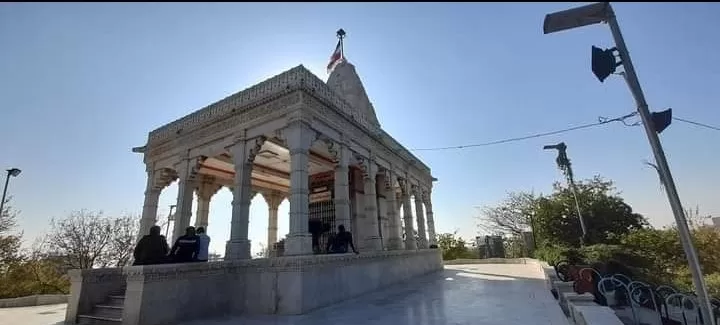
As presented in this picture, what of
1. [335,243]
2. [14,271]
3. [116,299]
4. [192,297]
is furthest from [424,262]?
[14,271]

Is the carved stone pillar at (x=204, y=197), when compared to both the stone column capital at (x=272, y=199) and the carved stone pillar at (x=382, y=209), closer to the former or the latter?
the stone column capital at (x=272, y=199)

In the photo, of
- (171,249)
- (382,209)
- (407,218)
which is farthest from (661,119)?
(382,209)

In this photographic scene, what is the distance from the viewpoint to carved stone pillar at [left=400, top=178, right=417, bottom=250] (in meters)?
15.4

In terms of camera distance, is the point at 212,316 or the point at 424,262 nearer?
the point at 212,316

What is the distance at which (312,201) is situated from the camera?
15852mm

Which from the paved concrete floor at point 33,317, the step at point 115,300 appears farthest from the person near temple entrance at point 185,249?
the paved concrete floor at point 33,317

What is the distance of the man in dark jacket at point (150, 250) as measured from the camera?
7449mm

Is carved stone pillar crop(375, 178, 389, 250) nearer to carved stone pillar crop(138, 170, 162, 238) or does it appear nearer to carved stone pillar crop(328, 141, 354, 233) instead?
carved stone pillar crop(328, 141, 354, 233)

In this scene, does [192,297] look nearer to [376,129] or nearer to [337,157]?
[337,157]

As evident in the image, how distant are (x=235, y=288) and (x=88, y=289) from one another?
334 cm

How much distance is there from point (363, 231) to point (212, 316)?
754 cm

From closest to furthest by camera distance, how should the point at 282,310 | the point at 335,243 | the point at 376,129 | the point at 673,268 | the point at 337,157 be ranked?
the point at 282,310
the point at 335,243
the point at 337,157
the point at 376,129
the point at 673,268

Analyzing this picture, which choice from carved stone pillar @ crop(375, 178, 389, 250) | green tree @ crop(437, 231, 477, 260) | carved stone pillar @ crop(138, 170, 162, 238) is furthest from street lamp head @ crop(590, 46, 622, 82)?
green tree @ crop(437, 231, 477, 260)

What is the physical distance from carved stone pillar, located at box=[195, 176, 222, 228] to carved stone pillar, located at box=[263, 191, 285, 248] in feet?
11.2
